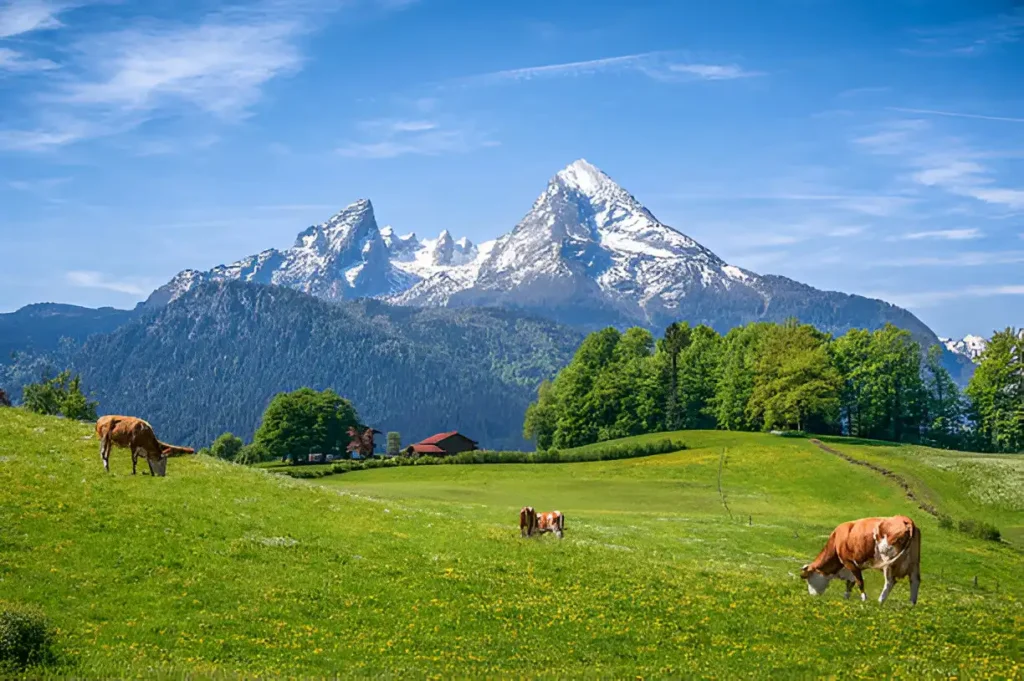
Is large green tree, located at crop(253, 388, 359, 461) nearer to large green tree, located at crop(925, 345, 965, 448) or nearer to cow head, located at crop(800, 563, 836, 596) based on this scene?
large green tree, located at crop(925, 345, 965, 448)

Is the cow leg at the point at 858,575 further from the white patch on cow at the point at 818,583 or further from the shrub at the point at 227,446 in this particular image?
the shrub at the point at 227,446

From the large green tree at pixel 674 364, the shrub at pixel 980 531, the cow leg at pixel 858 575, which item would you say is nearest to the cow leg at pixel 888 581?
the cow leg at pixel 858 575

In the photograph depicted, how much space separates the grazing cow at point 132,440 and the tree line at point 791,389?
101m

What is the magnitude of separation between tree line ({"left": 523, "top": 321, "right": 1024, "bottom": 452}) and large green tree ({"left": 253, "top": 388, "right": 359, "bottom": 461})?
136ft

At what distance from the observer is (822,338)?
14488cm

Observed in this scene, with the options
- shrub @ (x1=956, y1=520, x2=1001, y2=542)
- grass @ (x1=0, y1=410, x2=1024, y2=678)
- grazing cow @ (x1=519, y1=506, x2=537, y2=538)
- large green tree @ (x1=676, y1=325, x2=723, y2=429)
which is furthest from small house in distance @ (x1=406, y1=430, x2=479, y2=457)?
grazing cow @ (x1=519, y1=506, x2=537, y2=538)

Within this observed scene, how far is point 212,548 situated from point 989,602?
2901cm

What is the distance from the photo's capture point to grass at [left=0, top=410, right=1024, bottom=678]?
78.4 feet

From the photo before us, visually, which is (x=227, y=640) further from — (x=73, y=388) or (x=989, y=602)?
(x=73, y=388)

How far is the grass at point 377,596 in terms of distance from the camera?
23906 mm

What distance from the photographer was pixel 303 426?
160875mm

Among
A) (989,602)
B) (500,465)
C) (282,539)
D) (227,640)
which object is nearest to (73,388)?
(500,465)

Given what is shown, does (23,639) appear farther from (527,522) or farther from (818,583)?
(527,522)

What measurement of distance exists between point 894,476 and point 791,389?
35.6 meters
